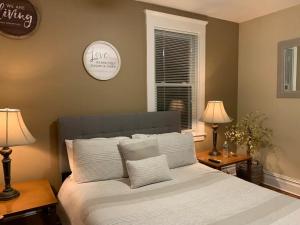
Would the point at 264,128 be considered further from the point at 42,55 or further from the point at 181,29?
the point at 42,55

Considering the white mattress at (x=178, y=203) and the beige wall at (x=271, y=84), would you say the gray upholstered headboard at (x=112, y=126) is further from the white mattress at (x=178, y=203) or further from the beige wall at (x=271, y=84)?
the beige wall at (x=271, y=84)

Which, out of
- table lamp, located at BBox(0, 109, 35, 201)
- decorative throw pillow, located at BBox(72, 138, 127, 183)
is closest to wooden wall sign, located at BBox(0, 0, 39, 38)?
table lamp, located at BBox(0, 109, 35, 201)

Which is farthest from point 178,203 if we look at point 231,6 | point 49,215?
point 231,6

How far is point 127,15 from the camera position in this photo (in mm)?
2840

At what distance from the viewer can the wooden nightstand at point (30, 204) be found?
5.76 feet

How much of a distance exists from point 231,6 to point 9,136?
3010 mm

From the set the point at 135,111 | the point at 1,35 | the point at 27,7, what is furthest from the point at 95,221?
the point at 27,7

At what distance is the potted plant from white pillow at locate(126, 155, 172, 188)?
1.66 metres

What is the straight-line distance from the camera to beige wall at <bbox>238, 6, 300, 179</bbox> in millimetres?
3230

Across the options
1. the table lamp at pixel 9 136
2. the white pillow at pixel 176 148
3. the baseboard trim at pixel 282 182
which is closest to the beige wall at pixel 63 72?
the table lamp at pixel 9 136

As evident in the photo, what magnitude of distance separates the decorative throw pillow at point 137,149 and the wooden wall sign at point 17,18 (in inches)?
56.6

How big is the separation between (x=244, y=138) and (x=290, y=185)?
0.90m

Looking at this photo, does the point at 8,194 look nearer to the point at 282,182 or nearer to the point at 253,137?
the point at 253,137

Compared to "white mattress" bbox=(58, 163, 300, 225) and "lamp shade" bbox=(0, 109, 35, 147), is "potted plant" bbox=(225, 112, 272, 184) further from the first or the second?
"lamp shade" bbox=(0, 109, 35, 147)
